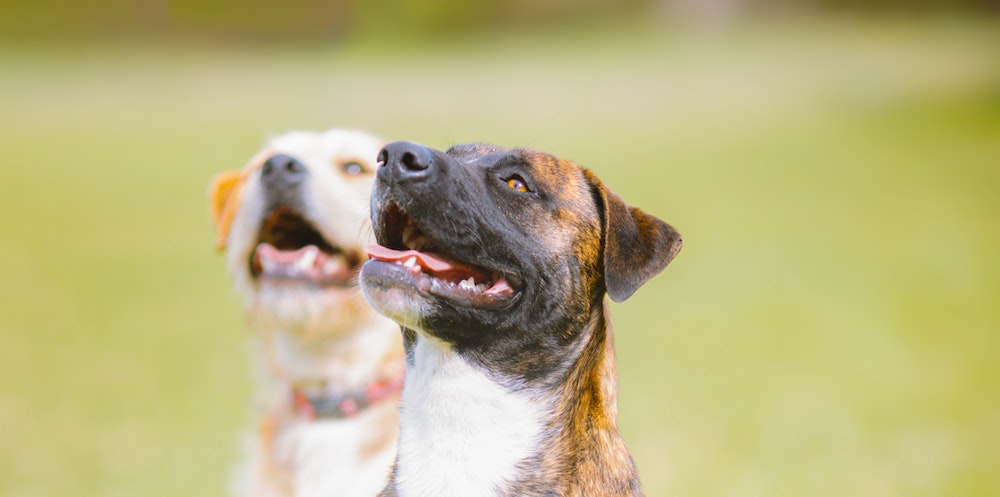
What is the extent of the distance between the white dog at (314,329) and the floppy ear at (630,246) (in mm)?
1303

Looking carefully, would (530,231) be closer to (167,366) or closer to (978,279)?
(167,366)

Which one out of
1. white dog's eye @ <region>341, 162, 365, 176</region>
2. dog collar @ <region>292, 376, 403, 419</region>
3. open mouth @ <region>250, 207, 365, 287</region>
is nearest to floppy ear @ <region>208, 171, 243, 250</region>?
open mouth @ <region>250, 207, 365, 287</region>

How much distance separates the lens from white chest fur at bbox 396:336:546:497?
365 centimetres

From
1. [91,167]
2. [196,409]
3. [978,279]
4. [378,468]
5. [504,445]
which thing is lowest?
[91,167]

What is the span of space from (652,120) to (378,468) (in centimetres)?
2830

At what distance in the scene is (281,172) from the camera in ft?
16.4

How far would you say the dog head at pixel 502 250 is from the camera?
3.57m

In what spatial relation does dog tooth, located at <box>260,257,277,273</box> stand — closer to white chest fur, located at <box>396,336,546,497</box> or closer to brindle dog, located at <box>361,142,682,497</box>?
brindle dog, located at <box>361,142,682,497</box>

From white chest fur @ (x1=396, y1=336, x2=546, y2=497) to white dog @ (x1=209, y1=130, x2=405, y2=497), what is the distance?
3.74 ft

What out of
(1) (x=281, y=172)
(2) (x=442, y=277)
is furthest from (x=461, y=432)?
(1) (x=281, y=172)

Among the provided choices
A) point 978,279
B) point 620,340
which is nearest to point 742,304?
point 620,340

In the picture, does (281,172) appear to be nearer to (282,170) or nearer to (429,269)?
→ (282,170)

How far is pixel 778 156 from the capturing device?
1033 inches

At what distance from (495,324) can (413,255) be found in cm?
34
